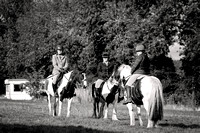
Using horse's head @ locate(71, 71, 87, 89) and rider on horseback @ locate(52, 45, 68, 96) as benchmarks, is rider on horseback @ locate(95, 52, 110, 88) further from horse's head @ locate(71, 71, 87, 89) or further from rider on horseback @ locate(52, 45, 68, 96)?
rider on horseback @ locate(52, 45, 68, 96)

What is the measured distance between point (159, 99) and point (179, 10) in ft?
78.2

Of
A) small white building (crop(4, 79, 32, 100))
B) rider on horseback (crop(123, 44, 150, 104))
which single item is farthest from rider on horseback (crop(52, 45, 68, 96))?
small white building (crop(4, 79, 32, 100))

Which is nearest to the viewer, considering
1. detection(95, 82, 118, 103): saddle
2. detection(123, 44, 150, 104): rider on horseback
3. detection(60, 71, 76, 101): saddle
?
detection(123, 44, 150, 104): rider on horseback

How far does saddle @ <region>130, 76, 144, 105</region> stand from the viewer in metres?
14.0

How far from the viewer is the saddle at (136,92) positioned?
1404 centimetres

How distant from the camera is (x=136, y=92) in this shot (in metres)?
14.2

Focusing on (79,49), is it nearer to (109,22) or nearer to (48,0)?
(109,22)

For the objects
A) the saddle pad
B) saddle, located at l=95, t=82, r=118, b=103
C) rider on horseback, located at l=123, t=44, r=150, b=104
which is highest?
rider on horseback, located at l=123, t=44, r=150, b=104

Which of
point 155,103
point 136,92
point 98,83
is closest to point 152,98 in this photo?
point 155,103

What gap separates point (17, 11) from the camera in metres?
81.7

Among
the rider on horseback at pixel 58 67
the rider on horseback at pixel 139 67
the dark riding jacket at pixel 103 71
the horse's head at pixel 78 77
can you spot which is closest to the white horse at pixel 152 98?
the rider on horseback at pixel 139 67

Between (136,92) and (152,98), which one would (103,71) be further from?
(152,98)

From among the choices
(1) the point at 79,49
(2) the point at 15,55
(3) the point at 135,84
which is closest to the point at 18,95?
(2) the point at 15,55

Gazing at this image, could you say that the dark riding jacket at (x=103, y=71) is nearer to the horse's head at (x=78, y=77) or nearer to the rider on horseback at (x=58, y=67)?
the horse's head at (x=78, y=77)
